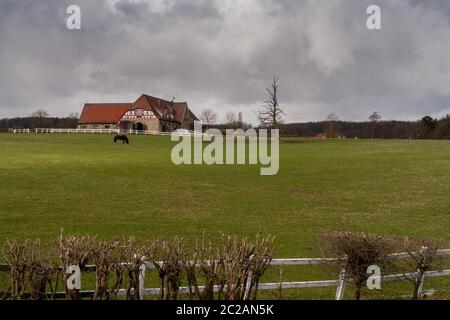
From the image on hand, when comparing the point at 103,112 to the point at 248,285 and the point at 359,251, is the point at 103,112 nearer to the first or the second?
the point at 359,251

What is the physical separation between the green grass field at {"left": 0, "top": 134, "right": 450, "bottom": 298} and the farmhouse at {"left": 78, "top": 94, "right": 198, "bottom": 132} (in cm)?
5987

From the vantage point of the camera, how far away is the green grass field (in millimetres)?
18391

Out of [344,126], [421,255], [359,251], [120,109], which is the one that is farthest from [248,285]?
[344,126]

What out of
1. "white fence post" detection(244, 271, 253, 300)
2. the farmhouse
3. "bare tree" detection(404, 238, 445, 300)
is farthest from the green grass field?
the farmhouse

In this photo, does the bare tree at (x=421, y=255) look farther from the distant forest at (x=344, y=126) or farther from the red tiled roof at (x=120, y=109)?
the distant forest at (x=344, y=126)

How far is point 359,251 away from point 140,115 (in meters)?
93.7

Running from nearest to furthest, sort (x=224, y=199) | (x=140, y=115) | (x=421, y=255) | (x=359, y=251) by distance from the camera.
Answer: (x=359, y=251) < (x=421, y=255) < (x=224, y=199) < (x=140, y=115)

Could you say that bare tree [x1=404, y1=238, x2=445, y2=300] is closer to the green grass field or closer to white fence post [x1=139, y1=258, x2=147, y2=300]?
the green grass field

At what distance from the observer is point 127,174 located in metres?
32.1

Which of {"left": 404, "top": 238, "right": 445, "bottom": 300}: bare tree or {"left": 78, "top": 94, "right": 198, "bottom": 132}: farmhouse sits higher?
{"left": 78, "top": 94, "right": 198, "bottom": 132}: farmhouse

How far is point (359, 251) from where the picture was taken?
998cm

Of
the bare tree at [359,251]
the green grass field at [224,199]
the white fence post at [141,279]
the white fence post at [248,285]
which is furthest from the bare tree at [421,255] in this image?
the white fence post at [141,279]
